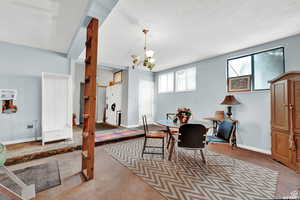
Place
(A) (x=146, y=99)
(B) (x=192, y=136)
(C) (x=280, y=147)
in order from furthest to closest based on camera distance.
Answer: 1. (A) (x=146, y=99)
2. (C) (x=280, y=147)
3. (B) (x=192, y=136)

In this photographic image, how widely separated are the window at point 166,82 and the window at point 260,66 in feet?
8.46

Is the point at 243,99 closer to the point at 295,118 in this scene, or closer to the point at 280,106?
the point at 280,106

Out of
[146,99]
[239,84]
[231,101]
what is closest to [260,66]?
[239,84]

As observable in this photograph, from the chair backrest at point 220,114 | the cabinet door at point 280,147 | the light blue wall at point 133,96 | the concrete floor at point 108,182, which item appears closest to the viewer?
A: the concrete floor at point 108,182

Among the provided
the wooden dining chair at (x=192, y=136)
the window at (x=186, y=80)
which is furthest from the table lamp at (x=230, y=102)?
the wooden dining chair at (x=192, y=136)

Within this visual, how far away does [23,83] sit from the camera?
364cm

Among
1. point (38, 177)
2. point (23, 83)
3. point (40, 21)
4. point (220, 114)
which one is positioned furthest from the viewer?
point (220, 114)

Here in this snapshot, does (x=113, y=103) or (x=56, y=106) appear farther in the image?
(x=113, y=103)

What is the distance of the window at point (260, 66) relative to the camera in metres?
3.18

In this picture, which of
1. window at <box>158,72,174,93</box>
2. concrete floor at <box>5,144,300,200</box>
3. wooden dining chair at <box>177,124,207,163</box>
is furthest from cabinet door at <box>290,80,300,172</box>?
window at <box>158,72,174,93</box>

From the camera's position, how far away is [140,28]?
2.80 m

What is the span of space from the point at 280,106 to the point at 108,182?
12.0 ft

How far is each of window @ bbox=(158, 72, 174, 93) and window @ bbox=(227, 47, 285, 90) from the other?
2578 millimetres

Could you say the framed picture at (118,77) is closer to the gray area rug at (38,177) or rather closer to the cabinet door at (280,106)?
the gray area rug at (38,177)
